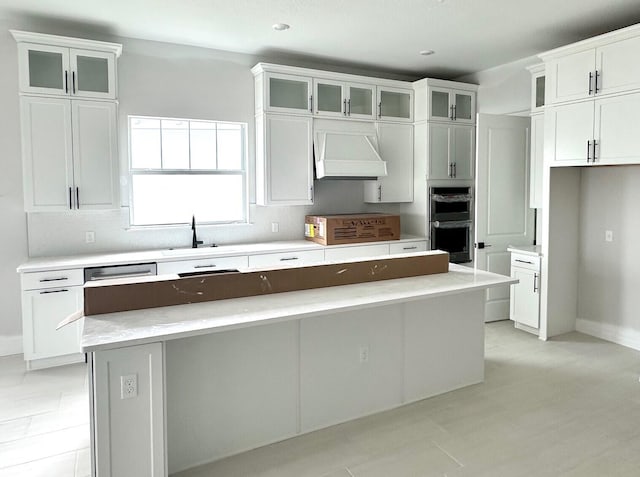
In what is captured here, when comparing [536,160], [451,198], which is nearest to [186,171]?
[451,198]

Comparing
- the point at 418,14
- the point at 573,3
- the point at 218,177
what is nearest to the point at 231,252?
the point at 218,177

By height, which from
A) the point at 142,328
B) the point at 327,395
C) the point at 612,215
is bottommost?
the point at 327,395

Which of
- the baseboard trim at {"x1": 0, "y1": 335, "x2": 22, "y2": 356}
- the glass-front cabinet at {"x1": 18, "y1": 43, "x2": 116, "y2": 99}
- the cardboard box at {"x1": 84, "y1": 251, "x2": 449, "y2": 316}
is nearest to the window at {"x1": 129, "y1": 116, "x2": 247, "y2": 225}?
the glass-front cabinet at {"x1": 18, "y1": 43, "x2": 116, "y2": 99}

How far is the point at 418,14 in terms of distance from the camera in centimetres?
384

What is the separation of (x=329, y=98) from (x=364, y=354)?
3.03m

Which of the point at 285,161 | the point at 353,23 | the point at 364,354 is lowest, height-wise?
the point at 364,354

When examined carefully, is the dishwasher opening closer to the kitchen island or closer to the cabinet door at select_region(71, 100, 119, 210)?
the cabinet door at select_region(71, 100, 119, 210)

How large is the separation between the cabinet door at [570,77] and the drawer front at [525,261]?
1.48 metres

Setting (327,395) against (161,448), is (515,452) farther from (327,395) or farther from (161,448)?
(161,448)

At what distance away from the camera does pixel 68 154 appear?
12.9 ft

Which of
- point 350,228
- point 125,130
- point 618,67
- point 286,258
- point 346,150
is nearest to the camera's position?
point 618,67

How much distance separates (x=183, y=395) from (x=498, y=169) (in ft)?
12.7

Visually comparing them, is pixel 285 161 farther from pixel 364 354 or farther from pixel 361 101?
pixel 364 354

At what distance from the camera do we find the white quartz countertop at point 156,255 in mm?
3807
